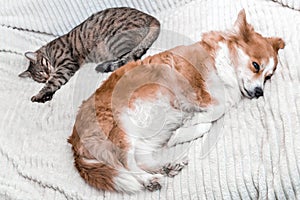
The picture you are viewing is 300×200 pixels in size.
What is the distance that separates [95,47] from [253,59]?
0.71 meters

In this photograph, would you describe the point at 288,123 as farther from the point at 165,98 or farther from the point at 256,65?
the point at 165,98

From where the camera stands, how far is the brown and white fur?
137 centimetres

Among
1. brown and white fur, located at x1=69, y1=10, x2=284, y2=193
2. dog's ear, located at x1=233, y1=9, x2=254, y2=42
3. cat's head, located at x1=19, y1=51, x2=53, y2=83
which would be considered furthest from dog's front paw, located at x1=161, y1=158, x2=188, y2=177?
cat's head, located at x1=19, y1=51, x2=53, y2=83

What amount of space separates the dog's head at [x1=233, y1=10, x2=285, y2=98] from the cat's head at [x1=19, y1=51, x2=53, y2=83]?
0.78 metres

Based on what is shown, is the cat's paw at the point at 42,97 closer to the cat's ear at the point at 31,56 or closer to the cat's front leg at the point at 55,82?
the cat's front leg at the point at 55,82

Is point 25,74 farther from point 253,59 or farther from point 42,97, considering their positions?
point 253,59

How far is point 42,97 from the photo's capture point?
177cm

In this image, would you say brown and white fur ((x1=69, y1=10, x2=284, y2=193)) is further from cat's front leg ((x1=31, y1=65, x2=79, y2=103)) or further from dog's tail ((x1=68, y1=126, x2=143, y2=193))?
cat's front leg ((x1=31, y1=65, x2=79, y2=103))

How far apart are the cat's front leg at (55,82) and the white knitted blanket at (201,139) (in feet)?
0.10

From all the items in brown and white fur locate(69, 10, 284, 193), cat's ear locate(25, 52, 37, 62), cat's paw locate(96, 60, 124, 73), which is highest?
brown and white fur locate(69, 10, 284, 193)

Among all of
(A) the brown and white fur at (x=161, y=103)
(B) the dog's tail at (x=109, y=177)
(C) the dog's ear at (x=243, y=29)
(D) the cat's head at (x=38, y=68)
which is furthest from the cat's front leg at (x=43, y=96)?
(C) the dog's ear at (x=243, y=29)

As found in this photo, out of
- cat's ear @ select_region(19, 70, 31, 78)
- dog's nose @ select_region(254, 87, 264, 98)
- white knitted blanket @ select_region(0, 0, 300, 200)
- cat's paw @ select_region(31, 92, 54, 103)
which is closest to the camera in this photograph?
white knitted blanket @ select_region(0, 0, 300, 200)

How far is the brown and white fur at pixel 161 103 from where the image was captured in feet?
4.50

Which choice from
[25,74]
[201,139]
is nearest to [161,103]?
[201,139]
